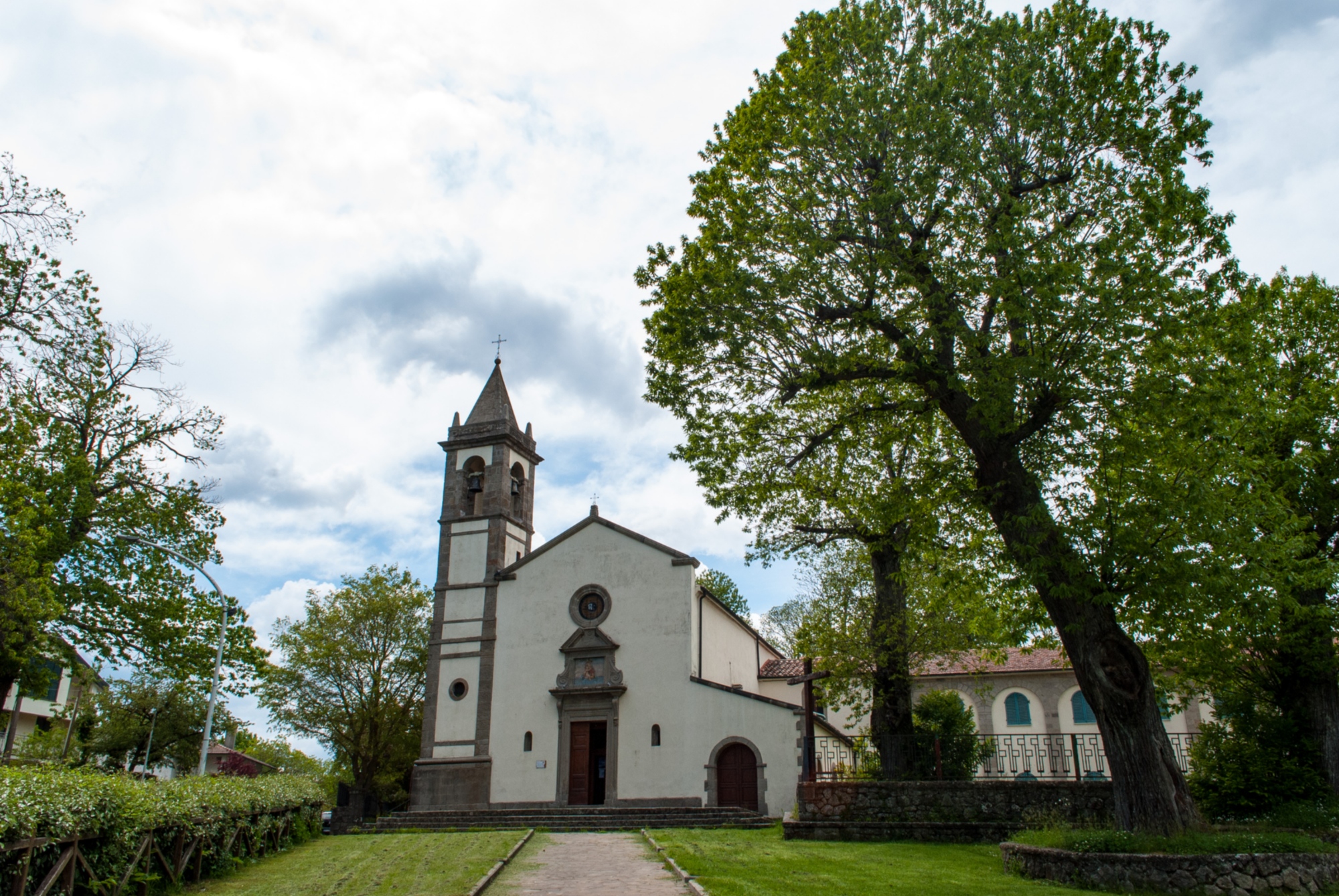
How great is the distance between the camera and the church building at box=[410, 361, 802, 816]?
25406 mm

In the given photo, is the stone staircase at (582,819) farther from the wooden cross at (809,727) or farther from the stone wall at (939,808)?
the stone wall at (939,808)

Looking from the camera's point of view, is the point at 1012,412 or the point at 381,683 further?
the point at 381,683

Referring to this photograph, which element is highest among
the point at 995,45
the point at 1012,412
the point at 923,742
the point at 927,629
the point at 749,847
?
the point at 995,45

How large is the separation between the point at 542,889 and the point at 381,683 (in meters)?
27.8

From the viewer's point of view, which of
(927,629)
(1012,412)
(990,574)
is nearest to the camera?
(1012,412)

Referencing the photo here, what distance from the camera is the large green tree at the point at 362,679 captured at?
3419 cm

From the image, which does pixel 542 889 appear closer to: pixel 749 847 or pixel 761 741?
pixel 749 847

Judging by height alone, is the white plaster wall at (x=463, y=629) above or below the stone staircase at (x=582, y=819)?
above

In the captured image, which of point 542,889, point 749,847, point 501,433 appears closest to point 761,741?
point 749,847

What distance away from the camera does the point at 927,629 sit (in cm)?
1978

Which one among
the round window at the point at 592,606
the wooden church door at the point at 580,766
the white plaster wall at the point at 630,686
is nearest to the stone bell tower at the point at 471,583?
the white plaster wall at the point at 630,686

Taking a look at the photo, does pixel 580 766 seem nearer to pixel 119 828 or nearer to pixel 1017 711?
pixel 1017 711

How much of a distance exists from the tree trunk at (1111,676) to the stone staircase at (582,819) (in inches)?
519

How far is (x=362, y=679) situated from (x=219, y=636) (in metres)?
16.0
